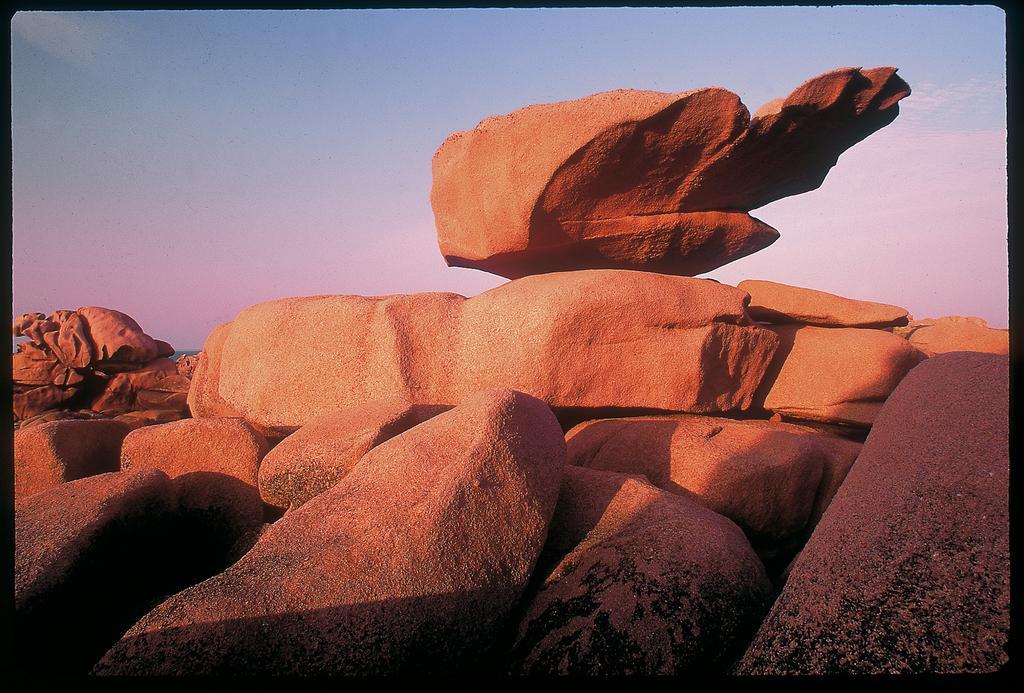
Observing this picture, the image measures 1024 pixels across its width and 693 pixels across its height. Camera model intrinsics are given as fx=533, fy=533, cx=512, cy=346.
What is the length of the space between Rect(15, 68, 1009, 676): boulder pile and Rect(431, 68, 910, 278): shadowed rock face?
0.02 m

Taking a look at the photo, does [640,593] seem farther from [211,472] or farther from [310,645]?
[211,472]

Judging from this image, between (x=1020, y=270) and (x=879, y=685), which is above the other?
(x=1020, y=270)

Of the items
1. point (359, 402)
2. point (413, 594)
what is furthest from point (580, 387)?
point (413, 594)

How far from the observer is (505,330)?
3400 millimetres

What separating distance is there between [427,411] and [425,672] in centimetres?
167

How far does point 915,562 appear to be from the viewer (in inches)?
64.2

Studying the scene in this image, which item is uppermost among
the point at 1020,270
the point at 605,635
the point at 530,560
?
the point at 1020,270

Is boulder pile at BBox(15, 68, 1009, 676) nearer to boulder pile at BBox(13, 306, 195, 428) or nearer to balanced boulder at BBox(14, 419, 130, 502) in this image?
balanced boulder at BBox(14, 419, 130, 502)

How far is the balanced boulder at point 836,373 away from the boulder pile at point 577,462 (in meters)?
0.02

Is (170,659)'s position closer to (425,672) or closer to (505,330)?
(425,672)

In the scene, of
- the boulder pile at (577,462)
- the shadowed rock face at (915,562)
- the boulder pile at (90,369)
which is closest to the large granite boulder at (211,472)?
the boulder pile at (577,462)

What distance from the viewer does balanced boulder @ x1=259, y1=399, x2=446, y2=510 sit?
246cm

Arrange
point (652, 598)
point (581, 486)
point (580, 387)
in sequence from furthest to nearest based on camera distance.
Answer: point (580, 387) → point (581, 486) → point (652, 598)

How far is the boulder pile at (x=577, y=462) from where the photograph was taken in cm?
160
